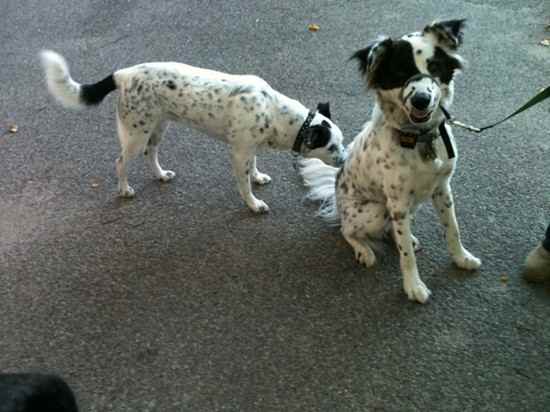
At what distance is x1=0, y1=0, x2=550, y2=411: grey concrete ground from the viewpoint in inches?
72.9

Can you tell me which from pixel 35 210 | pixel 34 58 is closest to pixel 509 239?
pixel 35 210

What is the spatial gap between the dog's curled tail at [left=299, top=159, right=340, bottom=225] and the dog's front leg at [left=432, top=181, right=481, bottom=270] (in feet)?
1.56

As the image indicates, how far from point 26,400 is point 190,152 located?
1.75 meters

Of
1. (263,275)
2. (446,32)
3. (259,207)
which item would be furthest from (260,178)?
(446,32)

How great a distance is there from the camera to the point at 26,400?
1282 millimetres

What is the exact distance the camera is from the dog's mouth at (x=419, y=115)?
67.2 inches

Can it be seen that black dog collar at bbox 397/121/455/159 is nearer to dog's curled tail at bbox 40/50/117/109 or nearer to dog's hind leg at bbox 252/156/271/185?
dog's hind leg at bbox 252/156/271/185

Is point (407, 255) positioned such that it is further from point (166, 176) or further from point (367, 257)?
point (166, 176)

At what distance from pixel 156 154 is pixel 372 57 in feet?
4.19

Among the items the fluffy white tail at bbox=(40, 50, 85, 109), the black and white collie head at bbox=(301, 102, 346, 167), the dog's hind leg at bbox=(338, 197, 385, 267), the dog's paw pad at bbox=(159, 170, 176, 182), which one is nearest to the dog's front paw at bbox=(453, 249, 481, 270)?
the dog's hind leg at bbox=(338, 197, 385, 267)

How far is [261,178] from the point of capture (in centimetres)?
267

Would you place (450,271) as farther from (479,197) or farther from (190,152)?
(190,152)

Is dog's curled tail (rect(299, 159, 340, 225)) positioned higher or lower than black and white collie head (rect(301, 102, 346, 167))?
lower

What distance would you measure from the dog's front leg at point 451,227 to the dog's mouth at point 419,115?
0.35 metres
